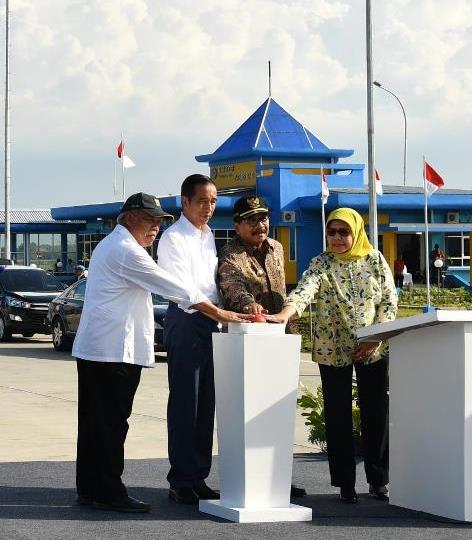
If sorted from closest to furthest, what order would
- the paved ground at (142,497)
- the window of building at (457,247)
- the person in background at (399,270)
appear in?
the paved ground at (142,497) → the person in background at (399,270) → the window of building at (457,247)

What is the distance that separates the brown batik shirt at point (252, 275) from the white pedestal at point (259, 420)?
58 cm

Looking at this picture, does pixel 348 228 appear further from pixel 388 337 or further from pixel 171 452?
pixel 171 452

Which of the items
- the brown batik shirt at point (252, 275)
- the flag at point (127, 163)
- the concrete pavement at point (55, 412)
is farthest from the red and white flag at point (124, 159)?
the brown batik shirt at point (252, 275)

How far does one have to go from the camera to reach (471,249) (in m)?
55.6

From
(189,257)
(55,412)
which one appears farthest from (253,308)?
(55,412)

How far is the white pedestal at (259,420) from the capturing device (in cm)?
789

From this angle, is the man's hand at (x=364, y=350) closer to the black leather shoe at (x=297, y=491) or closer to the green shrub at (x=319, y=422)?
the black leather shoe at (x=297, y=491)

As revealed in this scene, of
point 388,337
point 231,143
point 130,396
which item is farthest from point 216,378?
point 231,143

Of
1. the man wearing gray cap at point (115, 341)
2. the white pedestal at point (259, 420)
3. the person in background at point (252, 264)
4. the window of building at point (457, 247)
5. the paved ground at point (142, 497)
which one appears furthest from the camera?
the window of building at point (457, 247)

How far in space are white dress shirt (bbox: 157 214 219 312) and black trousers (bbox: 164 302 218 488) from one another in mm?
190

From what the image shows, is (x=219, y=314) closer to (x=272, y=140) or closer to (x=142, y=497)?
(x=142, y=497)

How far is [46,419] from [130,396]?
5.70 meters

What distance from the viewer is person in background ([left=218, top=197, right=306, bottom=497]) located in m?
8.65

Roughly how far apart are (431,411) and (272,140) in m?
53.1
